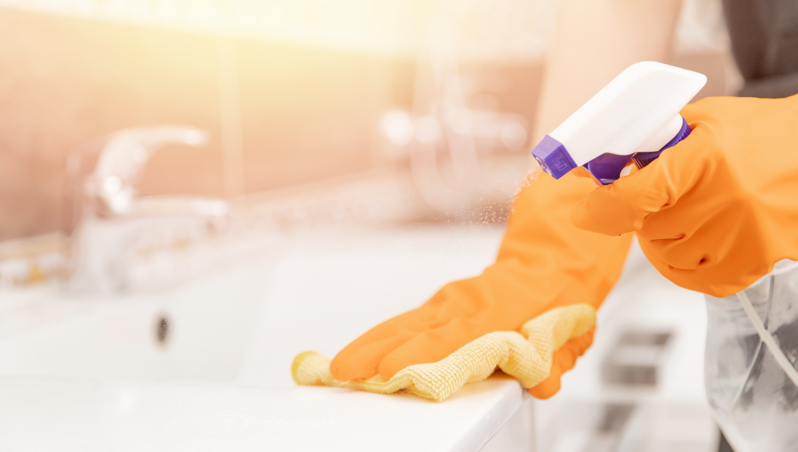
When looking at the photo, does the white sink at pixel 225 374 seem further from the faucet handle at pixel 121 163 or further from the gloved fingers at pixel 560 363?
the faucet handle at pixel 121 163

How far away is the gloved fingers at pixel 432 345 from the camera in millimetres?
335

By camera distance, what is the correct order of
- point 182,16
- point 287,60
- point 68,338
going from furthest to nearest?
point 287,60 < point 182,16 < point 68,338

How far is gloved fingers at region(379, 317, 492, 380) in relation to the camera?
1.10ft

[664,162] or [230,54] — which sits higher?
[230,54]

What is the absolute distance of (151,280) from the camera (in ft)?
2.49

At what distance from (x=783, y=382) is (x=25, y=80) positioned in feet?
2.41

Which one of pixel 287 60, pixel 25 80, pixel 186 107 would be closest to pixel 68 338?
pixel 25 80

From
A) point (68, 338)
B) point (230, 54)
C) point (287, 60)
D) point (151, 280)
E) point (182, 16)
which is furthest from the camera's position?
point (287, 60)

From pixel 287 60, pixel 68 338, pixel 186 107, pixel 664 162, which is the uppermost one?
pixel 287 60

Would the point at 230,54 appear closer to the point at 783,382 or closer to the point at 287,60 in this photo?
the point at 287,60

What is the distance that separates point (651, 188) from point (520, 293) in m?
0.16

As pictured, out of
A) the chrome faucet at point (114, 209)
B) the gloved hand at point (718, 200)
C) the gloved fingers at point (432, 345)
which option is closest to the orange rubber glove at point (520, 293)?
the gloved fingers at point (432, 345)

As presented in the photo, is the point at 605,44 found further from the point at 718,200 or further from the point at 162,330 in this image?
the point at 162,330

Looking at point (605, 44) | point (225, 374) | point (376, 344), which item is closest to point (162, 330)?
point (225, 374)
